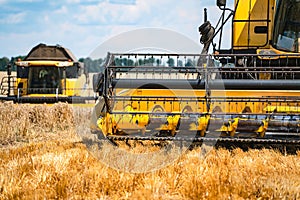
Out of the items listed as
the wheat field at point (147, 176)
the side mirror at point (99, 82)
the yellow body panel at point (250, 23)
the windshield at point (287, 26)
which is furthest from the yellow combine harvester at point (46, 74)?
the wheat field at point (147, 176)

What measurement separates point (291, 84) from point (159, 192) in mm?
2970

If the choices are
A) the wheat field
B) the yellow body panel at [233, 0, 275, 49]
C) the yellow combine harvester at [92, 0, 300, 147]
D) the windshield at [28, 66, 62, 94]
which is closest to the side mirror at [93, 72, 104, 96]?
the yellow combine harvester at [92, 0, 300, 147]

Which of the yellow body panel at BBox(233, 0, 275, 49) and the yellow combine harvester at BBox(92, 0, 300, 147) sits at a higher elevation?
the yellow body panel at BBox(233, 0, 275, 49)

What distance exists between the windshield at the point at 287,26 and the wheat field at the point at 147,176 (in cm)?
229

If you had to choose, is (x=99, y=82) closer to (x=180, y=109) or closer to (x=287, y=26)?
(x=180, y=109)

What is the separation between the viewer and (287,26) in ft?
24.1

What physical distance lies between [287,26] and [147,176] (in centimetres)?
424

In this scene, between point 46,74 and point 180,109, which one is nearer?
point 180,109

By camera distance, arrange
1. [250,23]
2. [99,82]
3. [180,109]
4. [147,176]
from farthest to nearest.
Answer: [250,23] → [180,109] → [99,82] → [147,176]

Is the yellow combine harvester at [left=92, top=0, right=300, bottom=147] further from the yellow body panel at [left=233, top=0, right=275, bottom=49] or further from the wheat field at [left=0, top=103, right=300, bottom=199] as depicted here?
the yellow body panel at [left=233, top=0, right=275, bottom=49]

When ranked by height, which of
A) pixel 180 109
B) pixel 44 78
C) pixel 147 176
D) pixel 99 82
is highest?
pixel 99 82

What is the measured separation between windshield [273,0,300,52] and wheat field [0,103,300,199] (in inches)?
90.3

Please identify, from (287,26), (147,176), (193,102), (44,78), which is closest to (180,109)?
(193,102)

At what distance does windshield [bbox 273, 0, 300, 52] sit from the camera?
7.29 meters
